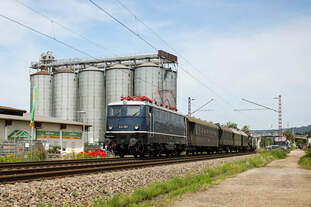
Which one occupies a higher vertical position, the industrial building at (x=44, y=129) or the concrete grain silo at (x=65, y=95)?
the concrete grain silo at (x=65, y=95)

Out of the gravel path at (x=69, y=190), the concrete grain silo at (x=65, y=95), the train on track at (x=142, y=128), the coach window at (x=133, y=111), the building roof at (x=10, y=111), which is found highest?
the concrete grain silo at (x=65, y=95)

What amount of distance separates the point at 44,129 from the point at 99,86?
122 ft

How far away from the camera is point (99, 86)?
84.4m

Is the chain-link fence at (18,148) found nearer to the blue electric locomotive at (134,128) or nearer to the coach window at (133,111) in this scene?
the blue electric locomotive at (134,128)

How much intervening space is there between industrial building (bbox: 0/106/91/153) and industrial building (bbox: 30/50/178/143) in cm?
2512

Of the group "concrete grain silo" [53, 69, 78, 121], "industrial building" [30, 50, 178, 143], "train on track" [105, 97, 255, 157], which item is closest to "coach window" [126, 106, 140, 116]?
"train on track" [105, 97, 255, 157]

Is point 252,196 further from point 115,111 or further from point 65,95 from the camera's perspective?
point 65,95

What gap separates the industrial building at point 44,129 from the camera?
41.2 meters

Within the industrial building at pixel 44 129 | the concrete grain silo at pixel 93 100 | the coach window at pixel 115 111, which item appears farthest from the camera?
the concrete grain silo at pixel 93 100

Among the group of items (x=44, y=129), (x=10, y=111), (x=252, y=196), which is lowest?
(x=252, y=196)

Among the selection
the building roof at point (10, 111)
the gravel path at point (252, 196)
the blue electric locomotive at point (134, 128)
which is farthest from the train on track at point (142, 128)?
the building roof at point (10, 111)

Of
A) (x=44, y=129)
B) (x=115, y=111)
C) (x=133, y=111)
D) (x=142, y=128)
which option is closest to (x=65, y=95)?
(x=44, y=129)

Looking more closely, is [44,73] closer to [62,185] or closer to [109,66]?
[109,66]

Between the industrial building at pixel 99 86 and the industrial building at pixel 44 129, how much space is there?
25124 millimetres
